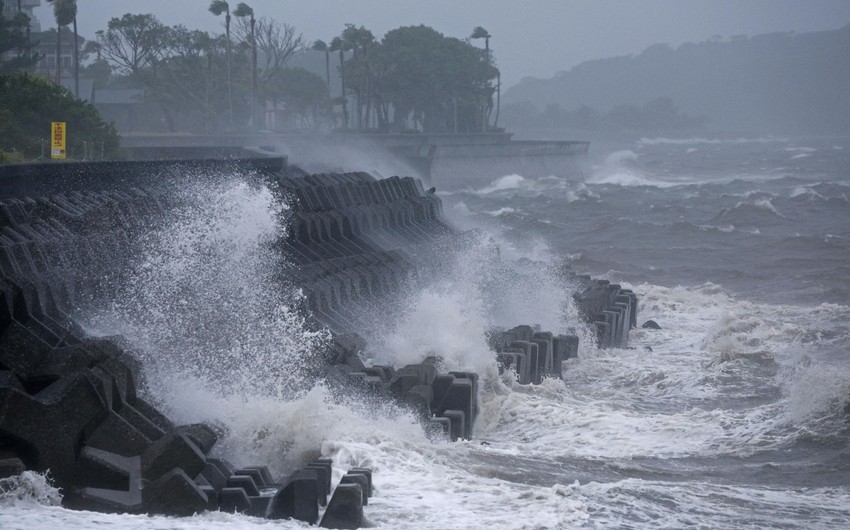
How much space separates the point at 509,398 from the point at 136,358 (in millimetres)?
3855

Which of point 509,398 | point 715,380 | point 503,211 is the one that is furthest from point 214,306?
point 503,211

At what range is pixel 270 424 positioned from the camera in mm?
8898

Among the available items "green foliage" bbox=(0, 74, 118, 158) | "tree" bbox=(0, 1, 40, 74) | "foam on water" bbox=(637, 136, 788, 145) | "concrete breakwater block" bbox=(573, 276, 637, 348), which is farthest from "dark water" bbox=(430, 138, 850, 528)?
"foam on water" bbox=(637, 136, 788, 145)

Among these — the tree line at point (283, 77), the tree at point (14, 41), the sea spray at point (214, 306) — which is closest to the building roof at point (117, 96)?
the tree line at point (283, 77)

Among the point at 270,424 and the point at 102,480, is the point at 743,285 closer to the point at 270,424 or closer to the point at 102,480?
the point at 270,424

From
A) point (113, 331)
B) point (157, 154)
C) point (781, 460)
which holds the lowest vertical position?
point (781, 460)

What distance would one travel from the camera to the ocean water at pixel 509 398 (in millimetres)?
7961

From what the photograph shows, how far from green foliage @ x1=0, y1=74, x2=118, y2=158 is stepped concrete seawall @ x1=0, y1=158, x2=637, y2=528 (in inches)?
298

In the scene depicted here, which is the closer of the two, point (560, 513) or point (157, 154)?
point (560, 513)

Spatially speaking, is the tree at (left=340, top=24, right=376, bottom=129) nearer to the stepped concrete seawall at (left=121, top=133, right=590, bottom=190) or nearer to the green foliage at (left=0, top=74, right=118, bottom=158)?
the stepped concrete seawall at (left=121, top=133, right=590, bottom=190)

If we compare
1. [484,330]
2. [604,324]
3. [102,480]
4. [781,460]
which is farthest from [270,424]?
[604,324]

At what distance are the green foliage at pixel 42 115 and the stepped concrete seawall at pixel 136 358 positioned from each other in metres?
7.57

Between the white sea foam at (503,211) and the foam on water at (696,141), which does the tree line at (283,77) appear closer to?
the white sea foam at (503,211)

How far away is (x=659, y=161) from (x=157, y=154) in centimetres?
7483
